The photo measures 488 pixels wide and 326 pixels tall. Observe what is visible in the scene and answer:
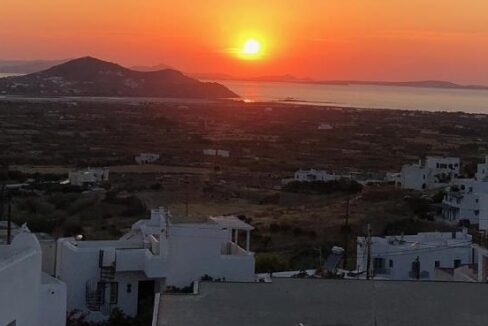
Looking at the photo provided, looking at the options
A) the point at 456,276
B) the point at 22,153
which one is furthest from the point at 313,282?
the point at 22,153

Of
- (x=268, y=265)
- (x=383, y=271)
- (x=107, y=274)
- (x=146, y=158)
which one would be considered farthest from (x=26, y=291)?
(x=146, y=158)

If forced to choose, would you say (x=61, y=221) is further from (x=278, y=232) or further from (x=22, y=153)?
(x=22, y=153)

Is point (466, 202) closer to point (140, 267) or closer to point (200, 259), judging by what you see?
point (200, 259)

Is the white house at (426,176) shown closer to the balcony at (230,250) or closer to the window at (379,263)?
the window at (379,263)

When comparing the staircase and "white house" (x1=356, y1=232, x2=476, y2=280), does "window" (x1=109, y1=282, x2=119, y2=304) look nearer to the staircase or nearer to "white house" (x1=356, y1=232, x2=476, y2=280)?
the staircase

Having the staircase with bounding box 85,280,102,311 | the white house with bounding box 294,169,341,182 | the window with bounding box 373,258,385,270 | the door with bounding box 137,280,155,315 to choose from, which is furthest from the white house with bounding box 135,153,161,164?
the staircase with bounding box 85,280,102,311

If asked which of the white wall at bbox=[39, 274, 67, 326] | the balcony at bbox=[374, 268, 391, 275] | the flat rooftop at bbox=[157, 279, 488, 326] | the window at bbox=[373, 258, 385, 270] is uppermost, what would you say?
the flat rooftop at bbox=[157, 279, 488, 326]
